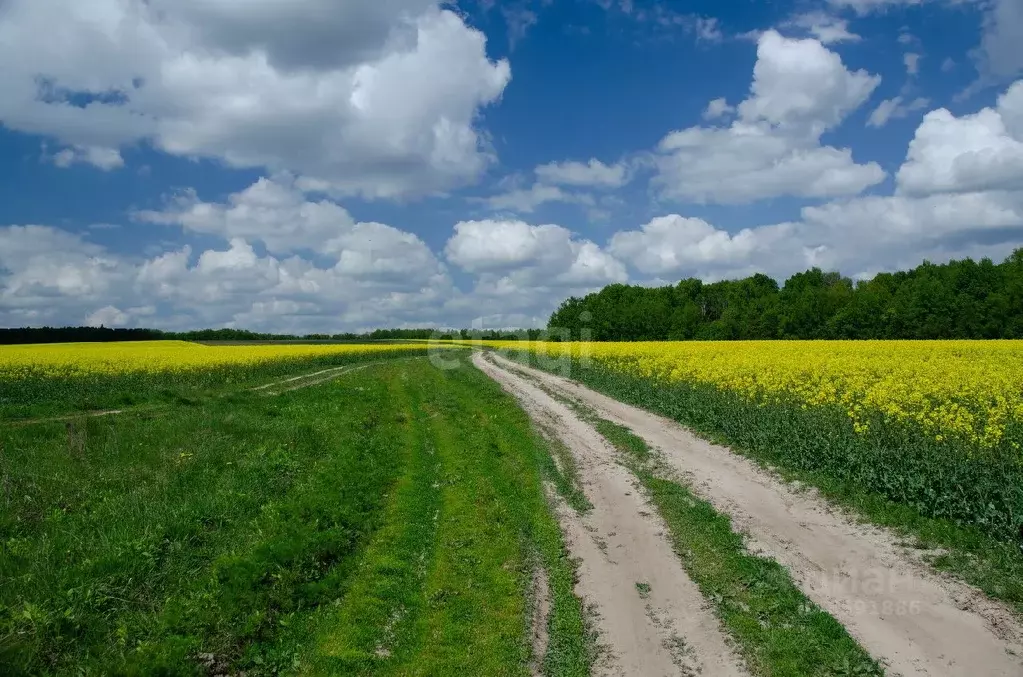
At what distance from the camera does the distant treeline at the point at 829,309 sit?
68875 millimetres

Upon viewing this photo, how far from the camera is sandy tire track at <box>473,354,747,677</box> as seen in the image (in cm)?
632

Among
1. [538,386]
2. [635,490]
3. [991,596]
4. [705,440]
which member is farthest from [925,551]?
[538,386]

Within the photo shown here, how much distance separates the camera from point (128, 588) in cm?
777

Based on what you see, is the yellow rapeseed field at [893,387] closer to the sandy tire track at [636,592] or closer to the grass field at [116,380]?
the sandy tire track at [636,592]

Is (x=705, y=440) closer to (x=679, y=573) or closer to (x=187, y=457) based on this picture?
(x=679, y=573)

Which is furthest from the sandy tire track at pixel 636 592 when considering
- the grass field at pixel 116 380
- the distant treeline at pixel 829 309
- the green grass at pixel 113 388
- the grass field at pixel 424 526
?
the distant treeline at pixel 829 309

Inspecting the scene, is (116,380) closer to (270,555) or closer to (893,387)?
Result: (270,555)

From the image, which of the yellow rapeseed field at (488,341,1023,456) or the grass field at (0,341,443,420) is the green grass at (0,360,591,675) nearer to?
the grass field at (0,341,443,420)

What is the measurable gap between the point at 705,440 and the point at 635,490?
541 centimetres

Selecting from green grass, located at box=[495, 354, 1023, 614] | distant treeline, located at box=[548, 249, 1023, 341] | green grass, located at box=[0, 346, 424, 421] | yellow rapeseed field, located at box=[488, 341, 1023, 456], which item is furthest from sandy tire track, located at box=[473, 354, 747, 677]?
distant treeline, located at box=[548, 249, 1023, 341]

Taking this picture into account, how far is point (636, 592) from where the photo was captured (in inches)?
312

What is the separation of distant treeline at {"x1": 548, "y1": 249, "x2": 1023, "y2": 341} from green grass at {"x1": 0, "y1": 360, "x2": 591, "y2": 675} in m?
72.3

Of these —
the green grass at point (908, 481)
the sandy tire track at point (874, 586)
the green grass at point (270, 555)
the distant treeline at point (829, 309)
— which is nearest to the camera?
the sandy tire track at point (874, 586)

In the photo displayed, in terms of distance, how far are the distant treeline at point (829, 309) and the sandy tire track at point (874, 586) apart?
70694 millimetres
